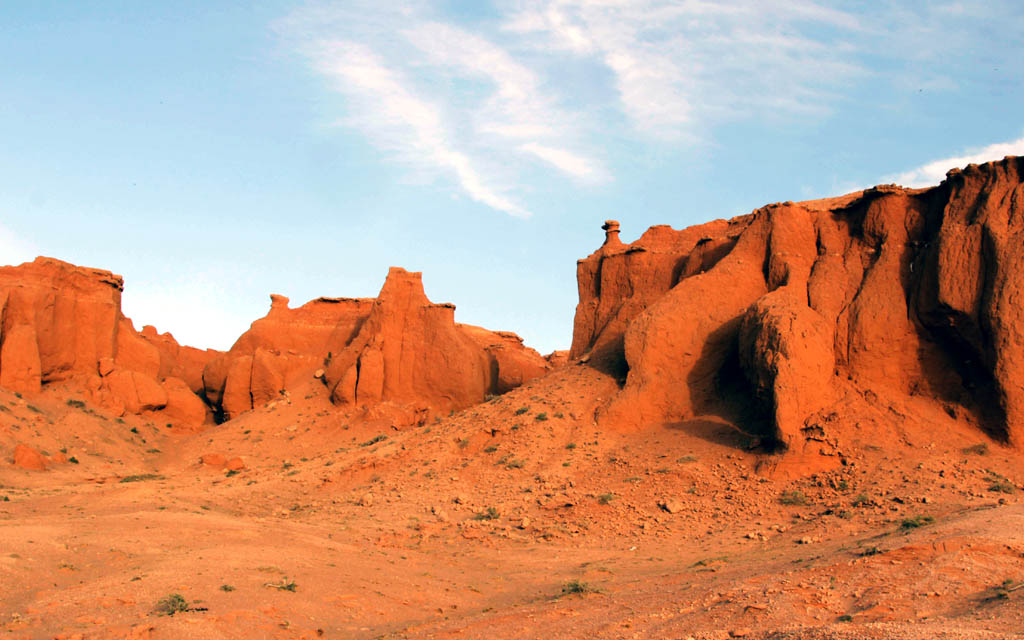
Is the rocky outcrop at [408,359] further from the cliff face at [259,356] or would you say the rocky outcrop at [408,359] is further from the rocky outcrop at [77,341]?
the rocky outcrop at [77,341]

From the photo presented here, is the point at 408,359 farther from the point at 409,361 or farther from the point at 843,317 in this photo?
the point at 843,317

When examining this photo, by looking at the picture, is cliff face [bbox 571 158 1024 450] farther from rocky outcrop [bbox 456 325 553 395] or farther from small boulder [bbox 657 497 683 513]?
rocky outcrop [bbox 456 325 553 395]

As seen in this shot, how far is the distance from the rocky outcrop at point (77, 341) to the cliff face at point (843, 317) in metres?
17.6

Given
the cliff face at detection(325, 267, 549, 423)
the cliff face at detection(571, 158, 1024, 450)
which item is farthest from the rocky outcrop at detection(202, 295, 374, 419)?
the cliff face at detection(571, 158, 1024, 450)

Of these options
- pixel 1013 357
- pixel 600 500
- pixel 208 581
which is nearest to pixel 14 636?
pixel 208 581

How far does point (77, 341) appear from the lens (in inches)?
1217

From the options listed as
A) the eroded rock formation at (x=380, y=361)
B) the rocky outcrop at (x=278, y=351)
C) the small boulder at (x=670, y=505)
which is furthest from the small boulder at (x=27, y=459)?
the small boulder at (x=670, y=505)

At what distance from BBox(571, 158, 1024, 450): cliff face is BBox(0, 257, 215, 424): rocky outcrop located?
17.6 meters

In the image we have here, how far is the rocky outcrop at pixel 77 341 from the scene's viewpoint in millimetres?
29016

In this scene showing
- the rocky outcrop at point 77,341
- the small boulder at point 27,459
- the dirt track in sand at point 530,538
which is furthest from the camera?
the rocky outcrop at point 77,341

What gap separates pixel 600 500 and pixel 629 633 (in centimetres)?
796

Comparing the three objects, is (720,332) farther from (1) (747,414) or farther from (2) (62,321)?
(2) (62,321)

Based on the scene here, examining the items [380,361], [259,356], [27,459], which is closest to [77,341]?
[259,356]

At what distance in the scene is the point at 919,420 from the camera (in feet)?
57.1
